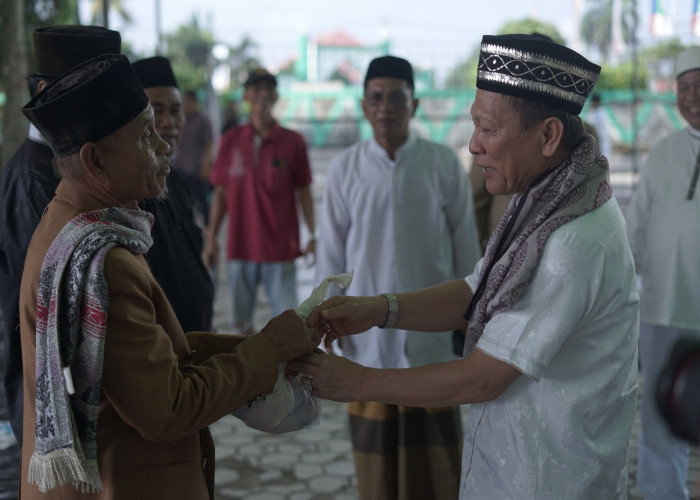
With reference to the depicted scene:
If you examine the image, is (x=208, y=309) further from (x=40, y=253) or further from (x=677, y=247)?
(x=677, y=247)

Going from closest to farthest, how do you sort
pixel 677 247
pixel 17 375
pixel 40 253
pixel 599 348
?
1. pixel 40 253
2. pixel 599 348
3. pixel 17 375
4. pixel 677 247

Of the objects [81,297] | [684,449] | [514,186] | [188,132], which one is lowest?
[684,449]

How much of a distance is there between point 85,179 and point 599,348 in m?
1.29

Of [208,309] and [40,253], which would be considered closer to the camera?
[40,253]

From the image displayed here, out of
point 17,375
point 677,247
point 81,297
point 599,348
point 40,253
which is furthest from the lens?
point 677,247

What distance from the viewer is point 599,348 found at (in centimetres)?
186

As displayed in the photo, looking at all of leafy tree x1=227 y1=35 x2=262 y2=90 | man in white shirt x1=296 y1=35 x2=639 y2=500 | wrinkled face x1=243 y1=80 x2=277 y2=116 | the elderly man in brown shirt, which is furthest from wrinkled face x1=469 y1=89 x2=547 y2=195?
leafy tree x1=227 y1=35 x2=262 y2=90

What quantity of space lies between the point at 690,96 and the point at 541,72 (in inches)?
88.3

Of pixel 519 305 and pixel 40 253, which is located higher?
pixel 40 253

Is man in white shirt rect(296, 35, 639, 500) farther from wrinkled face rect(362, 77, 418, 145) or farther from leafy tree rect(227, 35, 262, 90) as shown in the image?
leafy tree rect(227, 35, 262, 90)

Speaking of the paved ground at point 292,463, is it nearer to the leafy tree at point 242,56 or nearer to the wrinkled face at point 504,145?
the wrinkled face at point 504,145

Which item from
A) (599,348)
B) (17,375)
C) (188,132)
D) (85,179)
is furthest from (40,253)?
(188,132)

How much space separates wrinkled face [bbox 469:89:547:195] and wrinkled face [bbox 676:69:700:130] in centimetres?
216

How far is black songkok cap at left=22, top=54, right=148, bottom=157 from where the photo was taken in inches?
65.5
